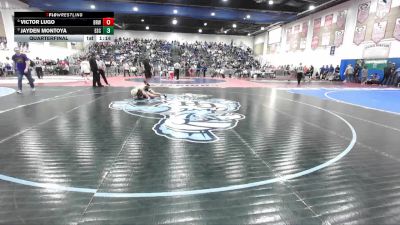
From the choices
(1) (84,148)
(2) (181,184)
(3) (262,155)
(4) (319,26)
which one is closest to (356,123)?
(3) (262,155)

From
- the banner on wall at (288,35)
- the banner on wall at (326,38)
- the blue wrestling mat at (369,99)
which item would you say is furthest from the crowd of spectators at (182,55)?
the blue wrestling mat at (369,99)

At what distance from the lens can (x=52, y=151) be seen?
3.40 meters

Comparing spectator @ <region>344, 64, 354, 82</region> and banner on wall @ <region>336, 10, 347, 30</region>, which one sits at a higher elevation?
banner on wall @ <region>336, 10, 347, 30</region>

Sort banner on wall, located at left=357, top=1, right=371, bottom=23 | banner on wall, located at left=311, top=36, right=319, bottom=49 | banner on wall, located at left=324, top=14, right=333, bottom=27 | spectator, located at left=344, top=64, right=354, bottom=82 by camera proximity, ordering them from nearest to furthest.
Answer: banner on wall, located at left=357, top=1, right=371, bottom=23, spectator, located at left=344, top=64, right=354, bottom=82, banner on wall, located at left=324, top=14, right=333, bottom=27, banner on wall, located at left=311, top=36, right=319, bottom=49

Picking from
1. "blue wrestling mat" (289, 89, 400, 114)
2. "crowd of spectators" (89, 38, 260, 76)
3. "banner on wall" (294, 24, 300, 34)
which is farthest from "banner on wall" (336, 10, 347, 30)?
"blue wrestling mat" (289, 89, 400, 114)

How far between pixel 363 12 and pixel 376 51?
10.1 ft

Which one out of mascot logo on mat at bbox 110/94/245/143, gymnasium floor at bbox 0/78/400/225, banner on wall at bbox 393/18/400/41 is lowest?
gymnasium floor at bbox 0/78/400/225

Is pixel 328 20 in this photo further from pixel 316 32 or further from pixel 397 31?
pixel 397 31

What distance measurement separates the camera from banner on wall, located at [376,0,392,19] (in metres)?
16.2

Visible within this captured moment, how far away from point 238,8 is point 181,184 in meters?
21.6

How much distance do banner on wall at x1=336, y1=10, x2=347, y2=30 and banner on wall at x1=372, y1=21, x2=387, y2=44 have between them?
3.03m

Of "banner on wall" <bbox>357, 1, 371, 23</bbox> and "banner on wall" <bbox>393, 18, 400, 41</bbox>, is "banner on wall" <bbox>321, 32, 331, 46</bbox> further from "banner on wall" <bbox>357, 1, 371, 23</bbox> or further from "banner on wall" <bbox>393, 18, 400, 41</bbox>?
"banner on wall" <bbox>393, 18, 400, 41</bbox>

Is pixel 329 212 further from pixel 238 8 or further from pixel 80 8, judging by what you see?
pixel 80 8
